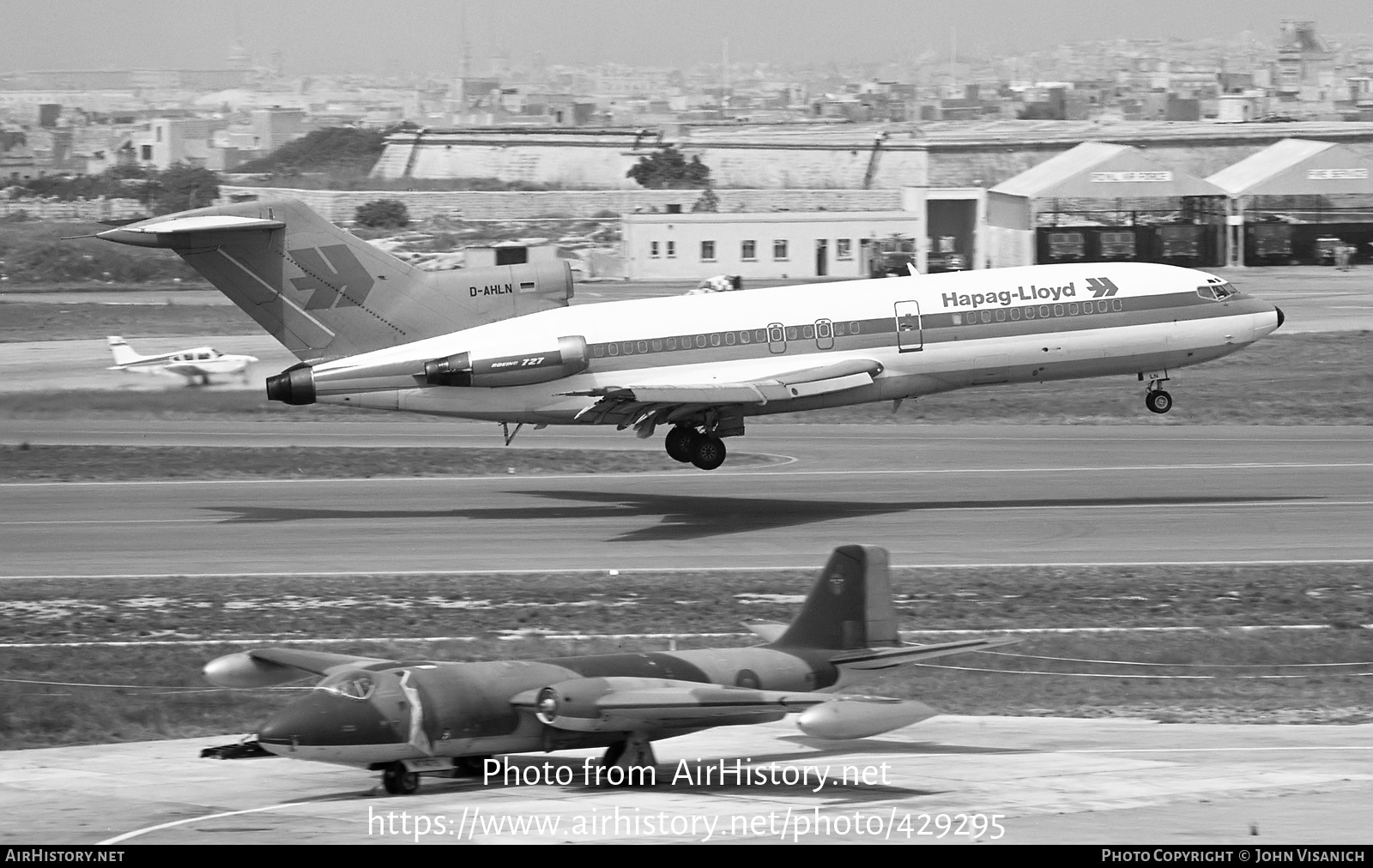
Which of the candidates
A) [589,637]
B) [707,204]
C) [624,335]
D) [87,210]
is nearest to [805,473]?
[624,335]

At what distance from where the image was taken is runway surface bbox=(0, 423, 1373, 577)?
118 feet

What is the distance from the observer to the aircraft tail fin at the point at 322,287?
40469 mm

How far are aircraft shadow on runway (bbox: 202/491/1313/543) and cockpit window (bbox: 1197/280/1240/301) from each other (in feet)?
16.7

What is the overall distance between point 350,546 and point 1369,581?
20821mm

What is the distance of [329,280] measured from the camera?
40.7m

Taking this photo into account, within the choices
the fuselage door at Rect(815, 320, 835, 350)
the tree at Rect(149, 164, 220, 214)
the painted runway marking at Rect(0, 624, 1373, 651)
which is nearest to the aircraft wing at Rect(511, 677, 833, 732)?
the painted runway marking at Rect(0, 624, 1373, 651)

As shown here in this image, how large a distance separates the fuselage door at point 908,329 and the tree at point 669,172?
145364 mm

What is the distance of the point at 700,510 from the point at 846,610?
20.7 meters

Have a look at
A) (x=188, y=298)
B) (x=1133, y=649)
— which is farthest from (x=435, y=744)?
(x=188, y=298)

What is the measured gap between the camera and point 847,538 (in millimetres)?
37281

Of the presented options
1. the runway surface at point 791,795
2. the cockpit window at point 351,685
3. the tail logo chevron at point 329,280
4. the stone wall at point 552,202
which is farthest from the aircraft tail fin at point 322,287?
the stone wall at point 552,202

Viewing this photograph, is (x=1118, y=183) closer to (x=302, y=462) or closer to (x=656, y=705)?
(x=302, y=462)

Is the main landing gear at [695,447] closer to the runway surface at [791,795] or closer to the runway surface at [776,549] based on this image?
the runway surface at [776,549]

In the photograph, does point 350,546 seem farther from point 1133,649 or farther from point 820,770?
point 820,770
